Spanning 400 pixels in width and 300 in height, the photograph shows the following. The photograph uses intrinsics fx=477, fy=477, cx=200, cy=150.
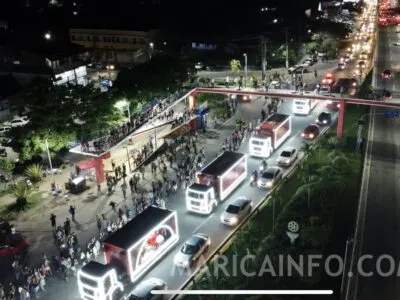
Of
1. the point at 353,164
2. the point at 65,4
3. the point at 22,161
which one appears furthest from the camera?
the point at 65,4

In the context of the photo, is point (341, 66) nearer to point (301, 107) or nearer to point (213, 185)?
point (301, 107)

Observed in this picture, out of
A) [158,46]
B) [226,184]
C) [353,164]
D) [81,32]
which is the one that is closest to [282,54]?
[158,46]

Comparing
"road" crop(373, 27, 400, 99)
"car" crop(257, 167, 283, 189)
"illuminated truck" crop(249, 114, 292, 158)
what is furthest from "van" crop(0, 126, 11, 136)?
"road" crop(373, 27, 400, 99)

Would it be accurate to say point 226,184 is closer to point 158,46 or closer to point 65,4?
point 158,46

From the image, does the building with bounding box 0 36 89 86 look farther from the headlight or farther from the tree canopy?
the headlight

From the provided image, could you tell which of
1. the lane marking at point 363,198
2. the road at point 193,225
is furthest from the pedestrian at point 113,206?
the lane marking at point 363,198

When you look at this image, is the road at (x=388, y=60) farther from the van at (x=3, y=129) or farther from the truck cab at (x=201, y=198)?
the van at (x=3, y=129)

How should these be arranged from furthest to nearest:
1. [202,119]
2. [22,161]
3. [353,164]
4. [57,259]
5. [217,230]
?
[202,119], [22,161], [353,164], [217,230], [57,259]
